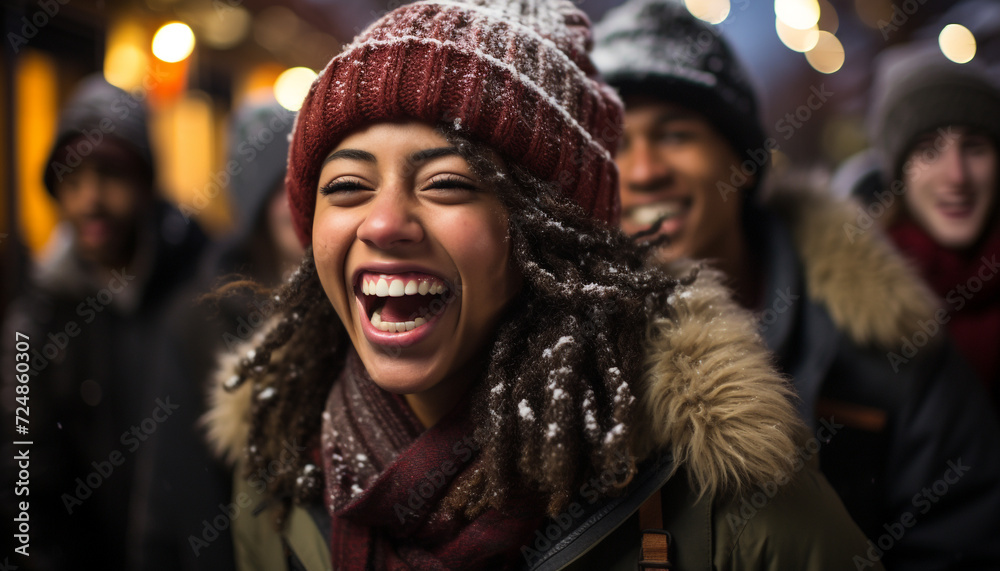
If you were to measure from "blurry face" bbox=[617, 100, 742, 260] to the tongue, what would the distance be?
107cm

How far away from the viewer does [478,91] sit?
1.34 meters

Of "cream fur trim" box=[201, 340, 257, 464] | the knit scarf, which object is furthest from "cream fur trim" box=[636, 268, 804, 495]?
"cream fur trim" box=[201, 340, 257, 464]

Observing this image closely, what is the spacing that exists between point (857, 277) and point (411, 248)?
170 centimetres

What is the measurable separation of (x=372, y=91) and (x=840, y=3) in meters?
5.77

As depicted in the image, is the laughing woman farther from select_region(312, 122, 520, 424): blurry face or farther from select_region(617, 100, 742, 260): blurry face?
select_region(617, 100, 742, 260): blurry face

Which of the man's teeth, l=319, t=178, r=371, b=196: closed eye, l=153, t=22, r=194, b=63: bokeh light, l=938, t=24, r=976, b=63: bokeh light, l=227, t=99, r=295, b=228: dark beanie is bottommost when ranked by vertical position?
the man's teeth

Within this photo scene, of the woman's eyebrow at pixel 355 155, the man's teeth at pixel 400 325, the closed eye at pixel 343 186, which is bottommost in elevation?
the man's teeth at pixel 400 325

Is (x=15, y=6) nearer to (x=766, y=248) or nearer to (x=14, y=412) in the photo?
(x=14, y=412)

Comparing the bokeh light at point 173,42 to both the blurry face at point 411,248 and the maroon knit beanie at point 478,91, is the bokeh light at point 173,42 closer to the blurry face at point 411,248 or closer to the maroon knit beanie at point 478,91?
the maroon knit beanie at point 478,91

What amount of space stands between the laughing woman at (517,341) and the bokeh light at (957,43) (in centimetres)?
268

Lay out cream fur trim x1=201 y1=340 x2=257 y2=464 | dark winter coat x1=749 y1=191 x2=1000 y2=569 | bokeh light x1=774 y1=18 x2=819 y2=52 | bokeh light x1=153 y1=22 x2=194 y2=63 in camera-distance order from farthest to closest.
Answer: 1. bokeh light x1=153 y1=22 x2=194 y2=63
2. bokeh light x1=774 y1=18 x2=819 y2=52
3. dark winter coat x1=749 y1=191 x2=1000 y2=569
4. cream fur trim x1=201 y1=340 x2=257 y2=464

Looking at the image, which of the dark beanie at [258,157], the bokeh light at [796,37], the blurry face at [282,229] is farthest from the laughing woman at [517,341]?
the bokeh light at [796,37]

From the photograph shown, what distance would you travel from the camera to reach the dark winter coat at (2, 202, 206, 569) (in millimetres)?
2975

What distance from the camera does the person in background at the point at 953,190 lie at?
2877 mm
